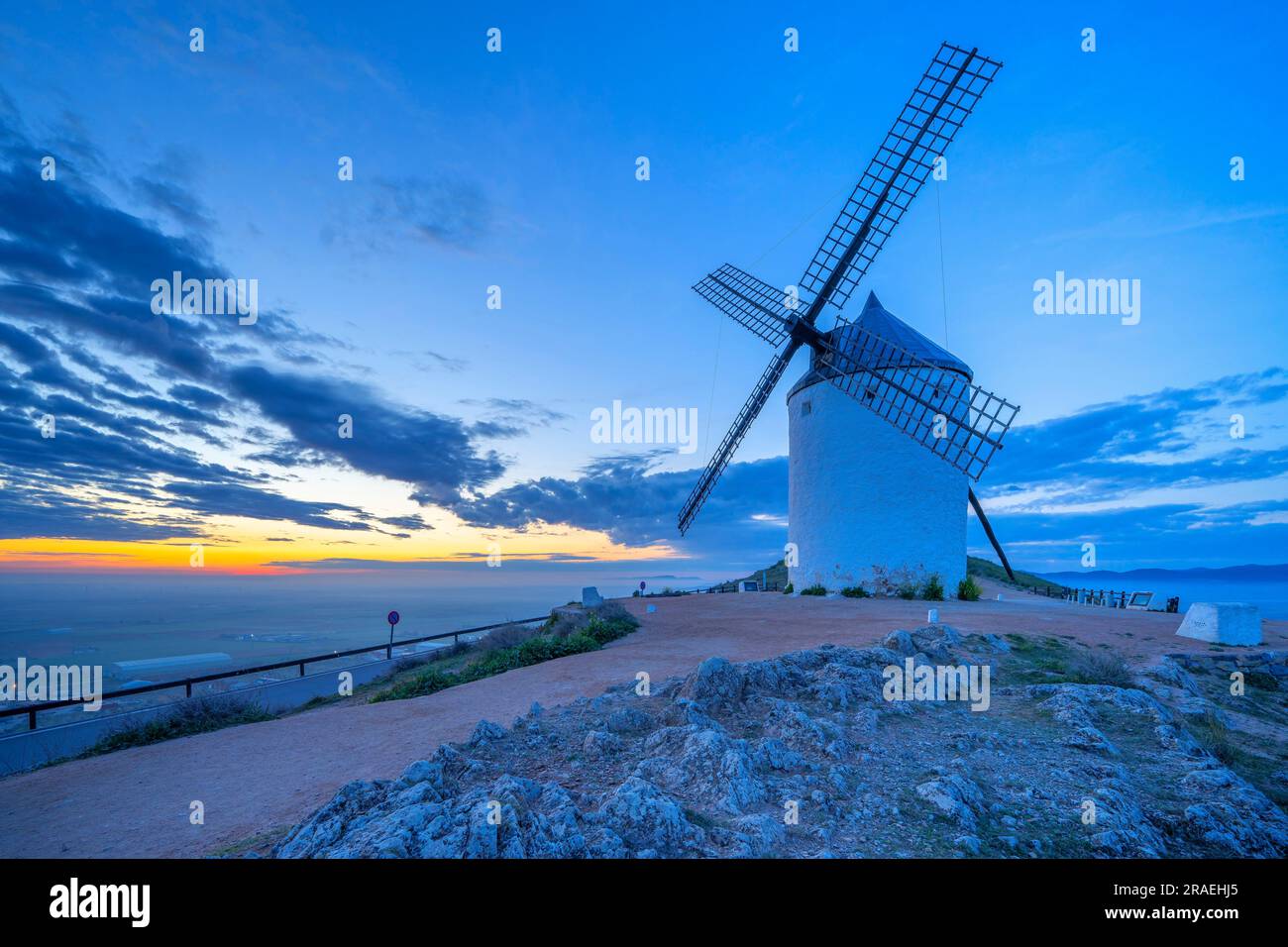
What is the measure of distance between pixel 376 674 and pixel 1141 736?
21.7 meters

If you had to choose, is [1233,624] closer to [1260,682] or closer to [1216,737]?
[1260,682]

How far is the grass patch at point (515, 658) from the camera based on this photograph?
14.6 m

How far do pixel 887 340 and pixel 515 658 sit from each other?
853 inches

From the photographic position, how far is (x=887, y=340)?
2658cm

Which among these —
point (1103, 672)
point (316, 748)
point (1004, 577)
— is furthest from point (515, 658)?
point (1004, 577)

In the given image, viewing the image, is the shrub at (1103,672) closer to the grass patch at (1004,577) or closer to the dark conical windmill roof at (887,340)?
the dark conical windmill roof at (887,340)

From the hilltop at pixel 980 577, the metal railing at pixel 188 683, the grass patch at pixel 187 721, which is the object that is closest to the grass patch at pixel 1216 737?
the grass patch at pixel 187 721

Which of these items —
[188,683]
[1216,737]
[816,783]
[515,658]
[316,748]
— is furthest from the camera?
[515,658]

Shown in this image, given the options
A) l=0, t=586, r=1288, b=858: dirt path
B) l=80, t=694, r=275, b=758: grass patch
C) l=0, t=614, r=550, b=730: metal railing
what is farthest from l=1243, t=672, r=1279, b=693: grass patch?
A: l=0, t=614, r=550, b=730: metal railing

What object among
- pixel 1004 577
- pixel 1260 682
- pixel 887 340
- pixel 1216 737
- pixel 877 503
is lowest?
pixel 1004 577

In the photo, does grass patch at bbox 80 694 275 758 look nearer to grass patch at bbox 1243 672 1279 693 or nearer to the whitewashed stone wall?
grass patch at bbox 1243 672 1279 693

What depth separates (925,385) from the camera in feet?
83.8
